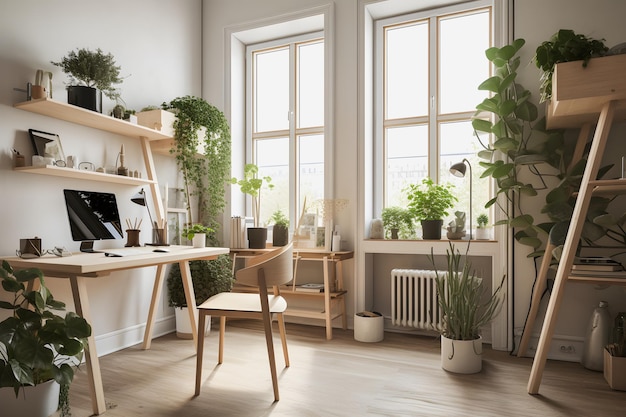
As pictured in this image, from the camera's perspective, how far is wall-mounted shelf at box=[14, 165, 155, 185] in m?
2.56

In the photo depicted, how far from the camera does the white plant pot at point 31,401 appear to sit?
6.49 feet

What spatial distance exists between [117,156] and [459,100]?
2875mm

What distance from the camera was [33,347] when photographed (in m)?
1.88

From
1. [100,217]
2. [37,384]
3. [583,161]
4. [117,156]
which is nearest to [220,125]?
[117,156]

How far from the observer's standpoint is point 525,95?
10.2ft

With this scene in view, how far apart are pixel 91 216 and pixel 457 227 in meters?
2.78

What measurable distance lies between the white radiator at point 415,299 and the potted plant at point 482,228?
420mm

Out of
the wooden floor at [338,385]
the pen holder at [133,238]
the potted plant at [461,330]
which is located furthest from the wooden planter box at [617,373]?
the pen holder at [133,238]

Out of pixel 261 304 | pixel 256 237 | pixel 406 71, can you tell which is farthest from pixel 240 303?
pixel 406 71

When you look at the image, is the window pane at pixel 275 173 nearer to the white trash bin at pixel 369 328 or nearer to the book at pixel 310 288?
the book at pixel 310 288

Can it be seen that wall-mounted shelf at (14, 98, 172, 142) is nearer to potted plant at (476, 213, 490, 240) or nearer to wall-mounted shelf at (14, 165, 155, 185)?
wall-mounted shelf at (14, 165, 155, 185)

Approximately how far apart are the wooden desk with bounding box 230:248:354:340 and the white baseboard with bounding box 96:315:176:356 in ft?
2.76

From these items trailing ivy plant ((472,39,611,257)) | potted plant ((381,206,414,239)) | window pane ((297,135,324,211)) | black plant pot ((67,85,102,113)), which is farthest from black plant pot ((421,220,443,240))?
black plant pot ((67,85,102,113))

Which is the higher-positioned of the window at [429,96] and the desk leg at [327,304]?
the window at [429,96]
